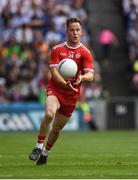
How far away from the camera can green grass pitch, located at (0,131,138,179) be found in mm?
12117

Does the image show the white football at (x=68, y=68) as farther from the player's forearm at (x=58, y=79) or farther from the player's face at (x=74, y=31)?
the player's face at (x=74, y=31)

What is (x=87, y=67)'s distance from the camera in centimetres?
1383

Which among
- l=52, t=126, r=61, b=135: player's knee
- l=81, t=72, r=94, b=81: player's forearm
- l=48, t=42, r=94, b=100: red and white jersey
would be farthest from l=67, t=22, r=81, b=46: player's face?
l=52, t=126, r=61, b=135: player's knee

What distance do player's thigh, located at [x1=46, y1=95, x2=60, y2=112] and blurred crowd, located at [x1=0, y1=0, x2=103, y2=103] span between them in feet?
49.9

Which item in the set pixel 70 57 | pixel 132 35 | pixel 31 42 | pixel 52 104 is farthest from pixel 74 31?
pixel 132 35

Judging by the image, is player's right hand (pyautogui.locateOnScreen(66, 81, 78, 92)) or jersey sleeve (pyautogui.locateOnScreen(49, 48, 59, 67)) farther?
jersey sleeve (pyautogui.locateOnScreen(49, 48, 59, 67))

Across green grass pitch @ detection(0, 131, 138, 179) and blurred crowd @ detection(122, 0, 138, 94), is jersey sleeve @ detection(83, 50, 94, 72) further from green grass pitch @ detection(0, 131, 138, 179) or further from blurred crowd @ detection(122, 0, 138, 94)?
blurred crowd @ detection(122, 0, 138, 94)

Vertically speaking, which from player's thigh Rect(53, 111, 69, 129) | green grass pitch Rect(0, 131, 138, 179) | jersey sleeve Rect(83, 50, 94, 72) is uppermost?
jersey sleeve Rect(83, 50, 94, 72)

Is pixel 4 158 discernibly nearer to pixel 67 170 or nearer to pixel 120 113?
pixel 67 170

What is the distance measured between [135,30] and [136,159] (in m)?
17.5

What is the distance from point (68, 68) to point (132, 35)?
19.3 metres

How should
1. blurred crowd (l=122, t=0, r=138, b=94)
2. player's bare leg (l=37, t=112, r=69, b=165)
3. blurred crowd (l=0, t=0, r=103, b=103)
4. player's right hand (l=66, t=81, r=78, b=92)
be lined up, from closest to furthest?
player's right hand (l=66, t=81, r=78, b=92), player's bare leg (l=37, t=112, r=69, b=165), blurred crowd (l=0, t=0, r=103, b=103), blurred crowd (l=122, t=0, r=138, b=94)

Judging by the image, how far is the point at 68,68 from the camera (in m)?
13.4

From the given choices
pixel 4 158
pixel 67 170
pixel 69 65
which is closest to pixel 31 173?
pixel 67 170
